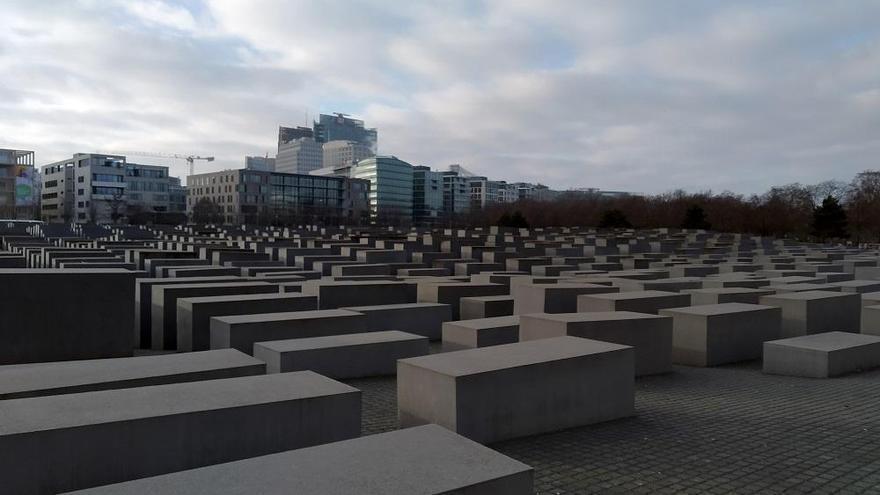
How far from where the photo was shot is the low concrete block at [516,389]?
570cm

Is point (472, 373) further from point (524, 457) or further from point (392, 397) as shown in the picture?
point (392, 397)

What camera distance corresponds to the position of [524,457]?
5488 mm

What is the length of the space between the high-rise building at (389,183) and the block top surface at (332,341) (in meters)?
117

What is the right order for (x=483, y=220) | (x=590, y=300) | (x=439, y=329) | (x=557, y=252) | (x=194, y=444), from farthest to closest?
1. (x=483, y=220)
2. (x=557, y=252)
3. (x=439, y=329)
4. (x=590, y=300)
5. (x=194, y=444)

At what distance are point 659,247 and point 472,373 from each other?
108ft

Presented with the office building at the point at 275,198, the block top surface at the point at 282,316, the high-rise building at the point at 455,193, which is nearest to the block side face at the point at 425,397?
the block top surface at the point at 282,316

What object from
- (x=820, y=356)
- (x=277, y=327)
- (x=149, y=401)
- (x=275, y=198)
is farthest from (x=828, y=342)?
(x=275, y=198)

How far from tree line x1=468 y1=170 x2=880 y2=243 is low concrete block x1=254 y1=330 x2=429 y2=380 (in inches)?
2192

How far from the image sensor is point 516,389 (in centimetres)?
599

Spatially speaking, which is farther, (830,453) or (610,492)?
(830,453)

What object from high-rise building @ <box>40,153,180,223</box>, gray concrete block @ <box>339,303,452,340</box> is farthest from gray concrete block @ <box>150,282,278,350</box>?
high-rise building @ <box>40,153,180,223</box>

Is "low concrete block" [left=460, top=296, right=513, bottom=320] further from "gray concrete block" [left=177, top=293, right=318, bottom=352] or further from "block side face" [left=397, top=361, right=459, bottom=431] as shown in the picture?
"block side face" [left=397, top=361, right=459, bottom=431]

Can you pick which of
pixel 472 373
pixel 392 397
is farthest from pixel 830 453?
pixel 392 397

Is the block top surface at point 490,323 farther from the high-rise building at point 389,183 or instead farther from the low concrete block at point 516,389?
the high-rise building at point 389,183
